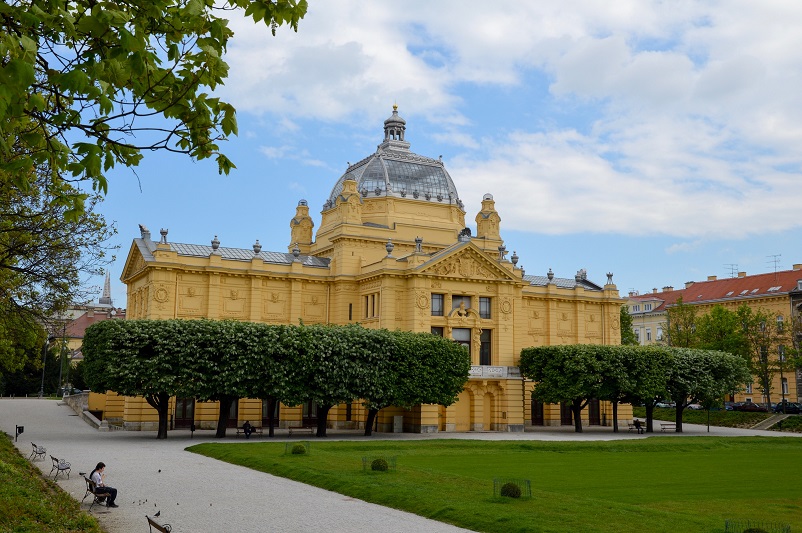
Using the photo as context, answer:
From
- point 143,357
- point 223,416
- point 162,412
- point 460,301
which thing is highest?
point 460,301

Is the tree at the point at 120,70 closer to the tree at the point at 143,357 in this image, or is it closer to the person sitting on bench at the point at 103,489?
the person sitting on bench at the point at 103,489

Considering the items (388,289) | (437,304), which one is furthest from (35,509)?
(437,304)

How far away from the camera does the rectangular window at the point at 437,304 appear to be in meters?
66.9

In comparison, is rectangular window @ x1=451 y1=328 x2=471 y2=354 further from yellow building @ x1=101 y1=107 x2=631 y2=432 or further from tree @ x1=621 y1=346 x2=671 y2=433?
tree @ x1=621 y1=346 x2=671 y2=433

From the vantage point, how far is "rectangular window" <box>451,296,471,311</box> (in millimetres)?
67688

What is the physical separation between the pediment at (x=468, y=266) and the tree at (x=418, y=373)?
833 centimetres

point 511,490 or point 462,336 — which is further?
point 462,336

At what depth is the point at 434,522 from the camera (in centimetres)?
2295

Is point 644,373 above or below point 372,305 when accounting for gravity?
below

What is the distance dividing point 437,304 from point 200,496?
4147 centimetres

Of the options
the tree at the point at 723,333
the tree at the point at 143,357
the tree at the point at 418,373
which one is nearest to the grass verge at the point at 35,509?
the tree at the point at 143,357

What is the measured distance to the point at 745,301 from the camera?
103875 millimetres

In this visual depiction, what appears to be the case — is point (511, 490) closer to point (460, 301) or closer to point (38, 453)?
point (38, 453)

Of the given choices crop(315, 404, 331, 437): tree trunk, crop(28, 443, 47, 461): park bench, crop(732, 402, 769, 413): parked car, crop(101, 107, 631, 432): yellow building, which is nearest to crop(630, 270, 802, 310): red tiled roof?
crop(732, 402, 769, 413): parked car
